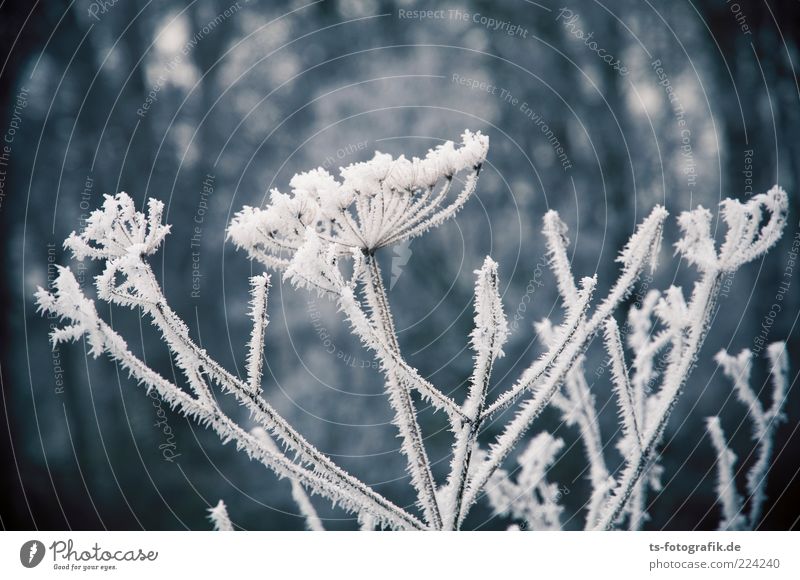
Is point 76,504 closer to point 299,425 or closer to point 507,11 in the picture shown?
point 299,425

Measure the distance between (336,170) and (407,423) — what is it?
45.9 inches

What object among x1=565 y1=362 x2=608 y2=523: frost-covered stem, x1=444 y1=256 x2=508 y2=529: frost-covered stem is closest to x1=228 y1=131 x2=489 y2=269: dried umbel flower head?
x1=444 y1=256 x2=508 y2=529: frost-covered stem

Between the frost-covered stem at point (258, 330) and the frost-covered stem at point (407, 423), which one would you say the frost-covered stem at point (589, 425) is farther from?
the frost-covered stem at point (258, 330)

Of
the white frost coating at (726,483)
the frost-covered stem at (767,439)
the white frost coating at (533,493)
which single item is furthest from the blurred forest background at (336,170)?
the white frost coating at (533,493)

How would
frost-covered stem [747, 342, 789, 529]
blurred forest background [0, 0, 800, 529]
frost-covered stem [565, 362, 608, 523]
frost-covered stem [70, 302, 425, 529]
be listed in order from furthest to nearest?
blurred forest background [0, 0, 800, 529], frost-covered stem [747, 342, 789, 529], frost-covered stem [565, 362, 608, 523], frost-covered stem [70, 302, 425, 529]

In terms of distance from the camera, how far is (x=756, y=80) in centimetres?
148

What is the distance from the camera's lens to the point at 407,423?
2.25ft

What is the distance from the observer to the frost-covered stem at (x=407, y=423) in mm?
675

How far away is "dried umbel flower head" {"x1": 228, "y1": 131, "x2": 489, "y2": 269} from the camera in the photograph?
2.18 ft

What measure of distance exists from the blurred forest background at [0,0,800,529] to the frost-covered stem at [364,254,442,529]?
0.84 meters

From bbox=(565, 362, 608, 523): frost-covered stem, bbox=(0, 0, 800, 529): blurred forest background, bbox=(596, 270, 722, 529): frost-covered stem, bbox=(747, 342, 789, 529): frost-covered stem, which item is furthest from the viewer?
bbox=(0, 0, 800, 529): blurred forest background

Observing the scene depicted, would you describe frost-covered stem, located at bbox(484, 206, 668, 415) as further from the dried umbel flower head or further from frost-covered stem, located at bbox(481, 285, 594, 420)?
the dried umbel flower head

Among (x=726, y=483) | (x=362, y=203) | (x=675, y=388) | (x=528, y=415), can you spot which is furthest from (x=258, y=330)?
(x=726, y=483)
